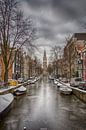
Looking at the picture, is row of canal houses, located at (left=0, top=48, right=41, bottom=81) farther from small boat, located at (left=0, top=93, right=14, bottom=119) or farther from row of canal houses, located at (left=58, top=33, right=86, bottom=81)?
small boat, located at (left=0, top=93, right=14, bottom=119)

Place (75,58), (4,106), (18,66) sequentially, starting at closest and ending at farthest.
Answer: (4,106)
(18,66)
(75,58)

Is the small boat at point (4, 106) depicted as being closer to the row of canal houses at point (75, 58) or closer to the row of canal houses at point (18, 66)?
the row of canal houses at point (18, 66)

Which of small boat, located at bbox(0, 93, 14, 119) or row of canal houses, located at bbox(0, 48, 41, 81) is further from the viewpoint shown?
row of canal houses, located at bbox(0, 48, 41, 81)

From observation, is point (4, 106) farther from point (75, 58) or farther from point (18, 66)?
point (75, 58)

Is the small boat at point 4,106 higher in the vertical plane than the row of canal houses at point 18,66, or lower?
lower

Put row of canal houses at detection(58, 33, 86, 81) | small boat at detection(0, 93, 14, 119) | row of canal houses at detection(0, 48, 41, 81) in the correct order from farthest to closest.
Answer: row of canal houses at detection(58, 33, 86, 81) < row of canal houses at detection(0, 48, 41, 81) < small boat at detection(0, 93, 14, 119)

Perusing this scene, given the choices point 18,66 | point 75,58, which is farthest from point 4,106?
point 75,58

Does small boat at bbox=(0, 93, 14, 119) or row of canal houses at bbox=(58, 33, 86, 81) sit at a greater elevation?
row of canal houses at bbox=(58, 33, 86, 81)

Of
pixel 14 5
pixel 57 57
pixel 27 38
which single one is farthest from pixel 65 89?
pixel 57 57

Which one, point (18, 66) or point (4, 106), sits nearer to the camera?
point (4, 106)

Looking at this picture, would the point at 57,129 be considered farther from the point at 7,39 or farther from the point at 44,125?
the point at 7,39

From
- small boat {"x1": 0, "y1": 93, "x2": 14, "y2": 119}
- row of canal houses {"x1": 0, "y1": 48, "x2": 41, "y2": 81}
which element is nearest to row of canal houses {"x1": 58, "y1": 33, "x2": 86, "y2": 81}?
row of canal houses {"x1": 0, "y1": 48, "x2": 41, "y2": 81}

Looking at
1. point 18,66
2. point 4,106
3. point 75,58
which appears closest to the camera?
point 4,106

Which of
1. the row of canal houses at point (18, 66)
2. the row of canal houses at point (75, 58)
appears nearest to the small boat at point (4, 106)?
the row of canal houses at point (18, 66)
